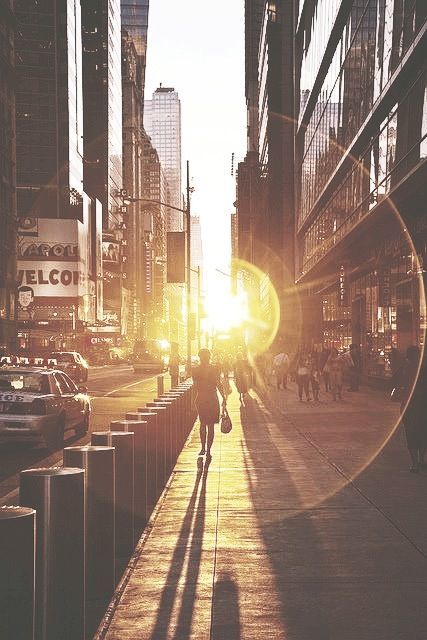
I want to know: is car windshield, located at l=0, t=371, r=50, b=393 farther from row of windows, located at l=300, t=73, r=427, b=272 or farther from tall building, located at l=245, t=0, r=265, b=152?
tall building, located at l=245, t=0, r=265, b=152

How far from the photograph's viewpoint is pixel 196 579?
7.23m

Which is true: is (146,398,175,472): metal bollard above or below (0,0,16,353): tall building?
below

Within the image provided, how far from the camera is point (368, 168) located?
112 ft

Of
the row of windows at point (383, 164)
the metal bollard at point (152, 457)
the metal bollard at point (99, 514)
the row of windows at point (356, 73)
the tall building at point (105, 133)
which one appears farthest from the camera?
the tall building at point (105, 133)

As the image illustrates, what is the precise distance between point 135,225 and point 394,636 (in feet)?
641

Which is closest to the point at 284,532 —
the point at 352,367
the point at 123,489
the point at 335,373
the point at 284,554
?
the point at 284,554

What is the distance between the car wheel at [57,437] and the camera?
17672mm

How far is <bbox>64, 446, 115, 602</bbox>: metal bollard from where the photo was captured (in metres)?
6.55

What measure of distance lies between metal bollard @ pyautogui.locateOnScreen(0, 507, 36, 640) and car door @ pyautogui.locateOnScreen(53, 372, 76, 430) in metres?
14.4

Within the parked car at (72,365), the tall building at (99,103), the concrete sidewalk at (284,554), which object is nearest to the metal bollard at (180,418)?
the concrete sidewalk at (284,554)

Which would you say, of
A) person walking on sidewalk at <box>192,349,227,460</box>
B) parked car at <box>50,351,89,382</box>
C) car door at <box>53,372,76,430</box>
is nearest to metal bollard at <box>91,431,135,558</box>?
person walking on sidewalk at <box>192,349,227,460</box>

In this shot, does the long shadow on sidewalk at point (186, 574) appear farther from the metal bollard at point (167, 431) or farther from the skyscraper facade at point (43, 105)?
the skyscraper facade at point (43, 105)

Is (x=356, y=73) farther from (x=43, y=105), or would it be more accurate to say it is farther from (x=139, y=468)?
(x=43, y=105)

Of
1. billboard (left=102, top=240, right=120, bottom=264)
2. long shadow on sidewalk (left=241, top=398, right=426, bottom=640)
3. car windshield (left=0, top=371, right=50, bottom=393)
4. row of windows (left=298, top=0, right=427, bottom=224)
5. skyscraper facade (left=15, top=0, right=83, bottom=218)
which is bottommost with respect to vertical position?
long shadow on sidewalk (left=241, top=398, right=426, bottom=640)
